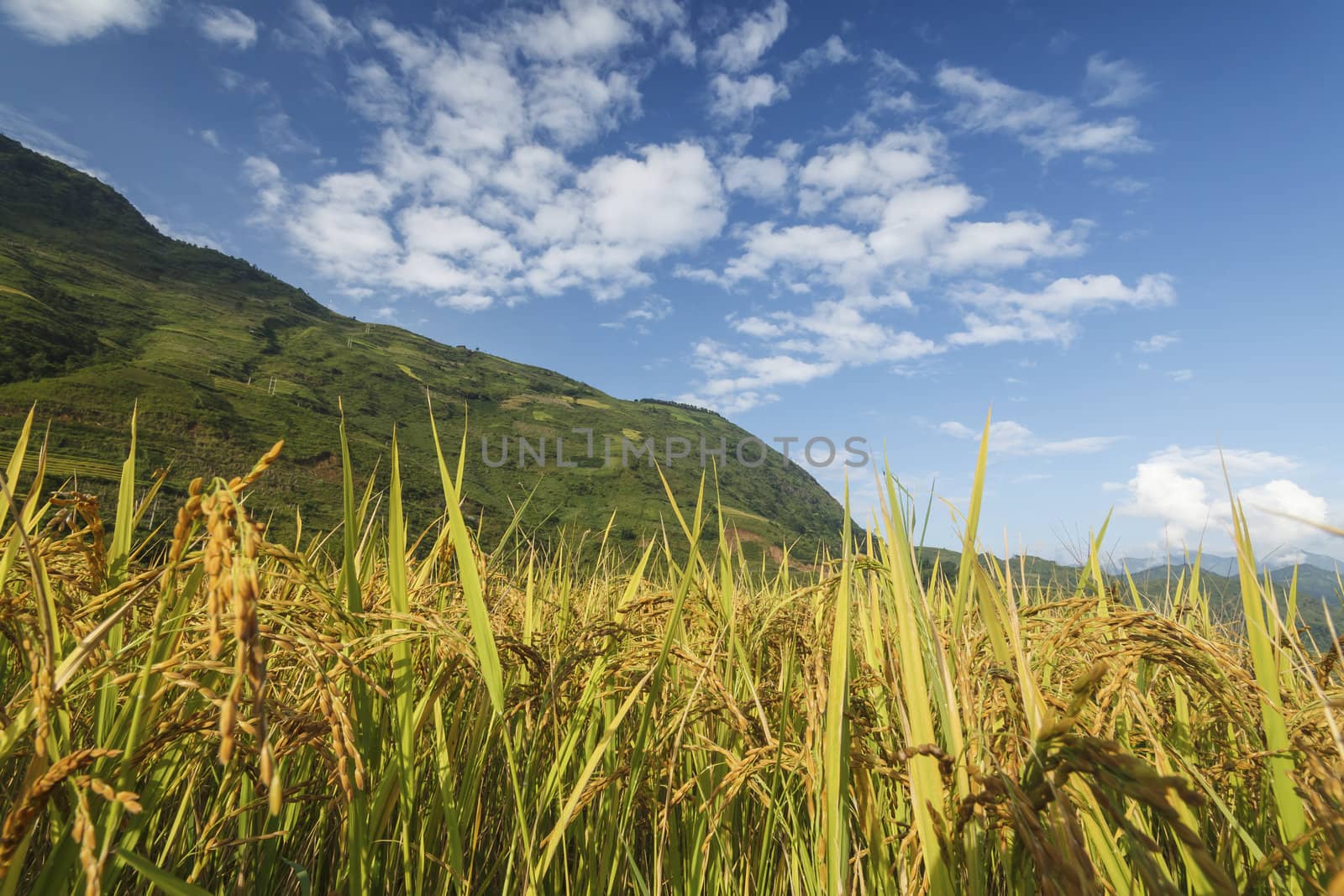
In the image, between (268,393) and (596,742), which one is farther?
(268,393)

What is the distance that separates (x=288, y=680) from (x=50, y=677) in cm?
113

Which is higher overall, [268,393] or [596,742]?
[268,393]

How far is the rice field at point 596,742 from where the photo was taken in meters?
0.77

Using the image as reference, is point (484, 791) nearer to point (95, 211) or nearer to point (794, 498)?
point (794, 498)

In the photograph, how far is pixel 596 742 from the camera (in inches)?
69.1

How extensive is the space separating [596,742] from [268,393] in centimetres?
7364

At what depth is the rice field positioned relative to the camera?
771 millimetres

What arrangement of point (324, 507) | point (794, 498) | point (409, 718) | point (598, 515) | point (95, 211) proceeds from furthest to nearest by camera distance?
point (794, 498)
point (95, 211)
point (598, 515)
point (324, 507)
point (409, 718)

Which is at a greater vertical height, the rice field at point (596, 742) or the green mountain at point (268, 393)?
the green mountain at point (268, 393)

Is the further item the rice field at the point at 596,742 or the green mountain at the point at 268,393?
the green mountain at the point at 268,393

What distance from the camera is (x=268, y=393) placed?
62.3 m

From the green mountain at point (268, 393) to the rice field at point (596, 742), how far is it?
14.6 metres

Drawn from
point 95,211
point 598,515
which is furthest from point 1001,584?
point 95,211

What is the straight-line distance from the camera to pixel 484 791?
5.86 feet
